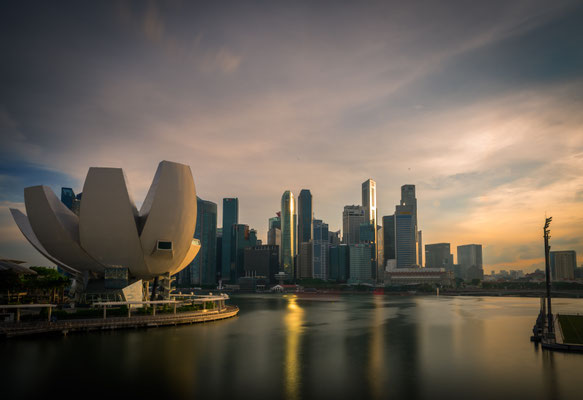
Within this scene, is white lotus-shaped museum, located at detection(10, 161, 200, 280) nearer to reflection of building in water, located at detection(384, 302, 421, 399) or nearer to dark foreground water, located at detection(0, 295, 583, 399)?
dark foreground water, located at detection(0, 295, 583, 399)

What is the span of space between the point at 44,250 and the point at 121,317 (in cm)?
1574

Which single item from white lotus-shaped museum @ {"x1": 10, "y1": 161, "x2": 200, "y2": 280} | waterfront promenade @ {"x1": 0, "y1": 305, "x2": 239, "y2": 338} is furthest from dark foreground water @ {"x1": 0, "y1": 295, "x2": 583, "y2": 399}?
white lotus-shaped museum @ {"x1": 10, "y1": 161, "x2": 200, "y2": 280}

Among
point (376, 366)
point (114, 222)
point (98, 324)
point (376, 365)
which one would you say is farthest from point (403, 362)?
point (114, 222)

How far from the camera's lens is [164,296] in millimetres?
56719

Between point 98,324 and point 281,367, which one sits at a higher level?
point 98,324

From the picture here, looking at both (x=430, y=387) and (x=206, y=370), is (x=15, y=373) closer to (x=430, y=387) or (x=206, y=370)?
(x=206, y=370)

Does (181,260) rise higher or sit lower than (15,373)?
higher

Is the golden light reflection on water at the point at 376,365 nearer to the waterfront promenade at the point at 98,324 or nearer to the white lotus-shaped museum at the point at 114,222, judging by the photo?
the waterfront promenade at the point at 98,324

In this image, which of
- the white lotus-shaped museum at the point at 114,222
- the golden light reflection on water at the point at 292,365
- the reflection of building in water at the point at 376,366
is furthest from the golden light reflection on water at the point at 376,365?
the white lotus-shaped museum at the point at 114,222

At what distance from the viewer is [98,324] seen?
3875cm

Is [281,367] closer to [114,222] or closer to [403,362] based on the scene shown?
[403,362]

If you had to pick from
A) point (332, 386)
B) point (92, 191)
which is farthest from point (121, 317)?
point (332, 386)

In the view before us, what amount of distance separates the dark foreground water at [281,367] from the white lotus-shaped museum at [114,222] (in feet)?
37.7

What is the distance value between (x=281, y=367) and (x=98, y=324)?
21.2 metres
